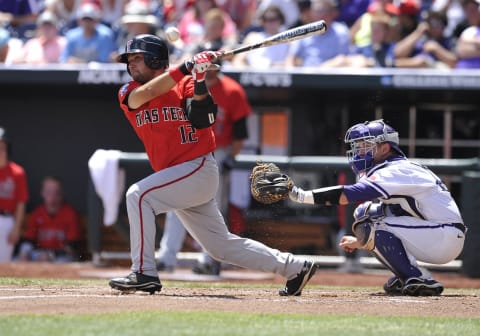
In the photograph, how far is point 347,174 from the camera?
9812 millimetres

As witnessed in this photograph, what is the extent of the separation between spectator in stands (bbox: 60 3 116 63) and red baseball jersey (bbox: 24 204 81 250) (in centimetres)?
166

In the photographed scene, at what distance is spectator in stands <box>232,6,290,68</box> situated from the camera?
10969 millimetres

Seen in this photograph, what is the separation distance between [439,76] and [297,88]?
1.53 meters

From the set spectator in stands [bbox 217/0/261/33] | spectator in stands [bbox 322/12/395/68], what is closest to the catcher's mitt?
spectator in stands [bbox 322/12/395/68]

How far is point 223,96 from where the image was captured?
9094 millimetres

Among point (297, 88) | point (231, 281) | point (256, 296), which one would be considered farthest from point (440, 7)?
point (256, 296)

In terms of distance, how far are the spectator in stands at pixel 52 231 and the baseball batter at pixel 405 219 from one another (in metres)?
5.27

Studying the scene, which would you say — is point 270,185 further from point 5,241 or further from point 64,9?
point 64,9

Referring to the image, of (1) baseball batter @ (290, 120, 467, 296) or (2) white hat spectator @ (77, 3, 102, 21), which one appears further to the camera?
(2) white hat spectator @ (77, 3, 102, 21)

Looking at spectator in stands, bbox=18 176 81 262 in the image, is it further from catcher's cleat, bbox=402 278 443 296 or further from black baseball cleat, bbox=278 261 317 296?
catcher's cleat, bbox=402 278 443 296

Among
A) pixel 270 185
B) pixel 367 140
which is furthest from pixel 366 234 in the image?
pixel 270 185

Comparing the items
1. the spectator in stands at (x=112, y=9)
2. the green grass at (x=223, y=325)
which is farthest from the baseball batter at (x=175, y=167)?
the spectator in stands at (x=112, y=9)

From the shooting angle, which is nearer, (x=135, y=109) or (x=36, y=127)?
(x=135, y=109)

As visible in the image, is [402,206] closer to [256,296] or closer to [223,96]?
[256,296]
